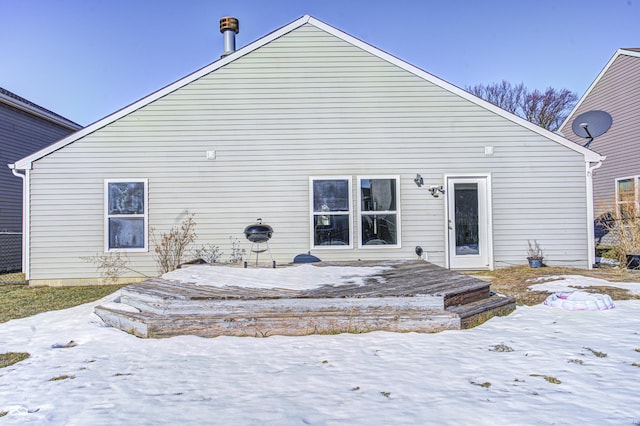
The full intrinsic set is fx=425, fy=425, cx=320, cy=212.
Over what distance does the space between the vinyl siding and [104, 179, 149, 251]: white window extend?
0.15 m

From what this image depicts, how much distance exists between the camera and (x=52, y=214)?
313 inches

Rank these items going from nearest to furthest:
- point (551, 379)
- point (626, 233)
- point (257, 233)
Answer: point (551, 379) < point (257, 233) < point (626, 233)

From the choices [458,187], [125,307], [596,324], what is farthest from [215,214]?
[596,324]

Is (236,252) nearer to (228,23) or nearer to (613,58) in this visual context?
(228,23)

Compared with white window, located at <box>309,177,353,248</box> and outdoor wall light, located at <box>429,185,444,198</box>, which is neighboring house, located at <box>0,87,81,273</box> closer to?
white window, located at <box>309,177,353,248</box>

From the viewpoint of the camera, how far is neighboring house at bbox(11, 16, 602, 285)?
8070mm

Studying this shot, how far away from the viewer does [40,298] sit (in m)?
6.71

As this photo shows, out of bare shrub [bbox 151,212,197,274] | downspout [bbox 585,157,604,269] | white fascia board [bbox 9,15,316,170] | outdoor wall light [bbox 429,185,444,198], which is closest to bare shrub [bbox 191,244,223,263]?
bare shrub [bbox 151,212,197,274]

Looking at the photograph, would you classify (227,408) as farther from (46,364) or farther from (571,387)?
(571,387)

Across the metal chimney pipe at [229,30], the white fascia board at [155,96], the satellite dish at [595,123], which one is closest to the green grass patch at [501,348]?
the white fascia board at [155,96]

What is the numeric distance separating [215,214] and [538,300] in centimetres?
561

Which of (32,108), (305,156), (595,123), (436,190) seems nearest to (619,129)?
(595,123)

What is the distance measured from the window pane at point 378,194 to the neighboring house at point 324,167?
3cm

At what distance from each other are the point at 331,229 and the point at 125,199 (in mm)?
3961
